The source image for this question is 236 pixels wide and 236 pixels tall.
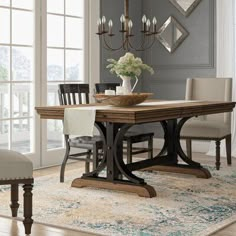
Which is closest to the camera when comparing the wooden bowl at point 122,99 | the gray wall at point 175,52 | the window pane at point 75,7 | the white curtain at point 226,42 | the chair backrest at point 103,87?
the wooden bowl at point 122,99

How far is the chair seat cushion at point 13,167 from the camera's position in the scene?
3.29 meters

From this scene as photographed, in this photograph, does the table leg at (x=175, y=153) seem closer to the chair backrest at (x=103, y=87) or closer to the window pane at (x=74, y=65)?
the chair backrest at (x=103, y=87)

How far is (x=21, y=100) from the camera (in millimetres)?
5867

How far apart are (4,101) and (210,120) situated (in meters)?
2.22

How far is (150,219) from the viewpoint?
3.84m

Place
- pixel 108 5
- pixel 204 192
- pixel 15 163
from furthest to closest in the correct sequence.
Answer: pixel 108 5, pixel 204 192, pixel 15 163

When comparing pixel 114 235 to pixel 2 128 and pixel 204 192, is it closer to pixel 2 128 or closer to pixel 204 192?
pixel 204 192

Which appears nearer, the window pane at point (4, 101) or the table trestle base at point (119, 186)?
the table trestle base at point (119, 186)

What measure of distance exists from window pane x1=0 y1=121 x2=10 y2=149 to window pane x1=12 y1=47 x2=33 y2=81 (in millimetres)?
484

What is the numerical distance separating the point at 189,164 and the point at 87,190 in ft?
3.97

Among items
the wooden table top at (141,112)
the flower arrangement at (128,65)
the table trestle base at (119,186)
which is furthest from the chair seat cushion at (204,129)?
the table trestle base at (119,186)

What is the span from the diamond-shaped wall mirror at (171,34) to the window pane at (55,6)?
5.40ft

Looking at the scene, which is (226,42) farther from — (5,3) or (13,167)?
(13,167)

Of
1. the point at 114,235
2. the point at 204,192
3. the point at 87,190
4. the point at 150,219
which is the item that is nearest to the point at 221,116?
the point at 204,192
